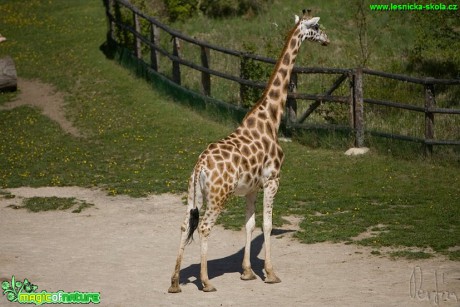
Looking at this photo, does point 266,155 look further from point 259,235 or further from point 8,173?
point 8,173

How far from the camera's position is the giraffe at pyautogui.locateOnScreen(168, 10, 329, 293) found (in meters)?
10.4

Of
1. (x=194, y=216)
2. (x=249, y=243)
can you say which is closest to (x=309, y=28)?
(x=249, y=243)

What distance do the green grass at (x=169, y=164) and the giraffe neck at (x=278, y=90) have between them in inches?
81.3

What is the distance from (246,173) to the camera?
10789 mm

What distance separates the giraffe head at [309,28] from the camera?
1241 cm

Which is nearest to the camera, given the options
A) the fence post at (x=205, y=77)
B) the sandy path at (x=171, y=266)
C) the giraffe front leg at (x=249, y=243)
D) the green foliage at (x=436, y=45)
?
the sandy path at (x=171, y=266)

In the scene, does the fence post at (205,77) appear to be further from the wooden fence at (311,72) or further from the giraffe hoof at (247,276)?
the giraffe hoof at (247,276)

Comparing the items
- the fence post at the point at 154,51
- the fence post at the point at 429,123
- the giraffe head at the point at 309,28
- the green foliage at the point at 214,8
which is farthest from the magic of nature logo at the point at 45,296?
the green foliage at the point at 214,8

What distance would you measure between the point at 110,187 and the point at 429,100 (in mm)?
6186

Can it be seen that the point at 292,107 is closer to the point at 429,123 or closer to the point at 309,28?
the point at 429,123

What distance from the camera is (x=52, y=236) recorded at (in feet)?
43.5

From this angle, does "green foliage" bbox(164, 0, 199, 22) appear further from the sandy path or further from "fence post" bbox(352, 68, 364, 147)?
the sandy path

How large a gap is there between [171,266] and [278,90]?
275cm

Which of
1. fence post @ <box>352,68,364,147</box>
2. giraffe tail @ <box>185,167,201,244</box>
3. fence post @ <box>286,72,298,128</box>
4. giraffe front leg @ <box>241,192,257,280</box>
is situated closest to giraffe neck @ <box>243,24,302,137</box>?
giraffe front leg @ <box>241,192,257,280</box>
